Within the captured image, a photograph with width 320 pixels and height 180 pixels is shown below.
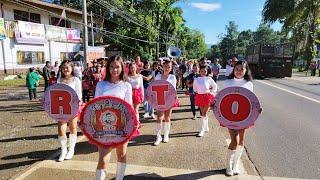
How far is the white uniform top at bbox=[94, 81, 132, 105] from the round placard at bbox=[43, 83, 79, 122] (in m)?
1.88

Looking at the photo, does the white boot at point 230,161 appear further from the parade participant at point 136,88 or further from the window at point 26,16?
the window at point 26,16

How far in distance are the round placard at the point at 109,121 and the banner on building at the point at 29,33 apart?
86.1 feet

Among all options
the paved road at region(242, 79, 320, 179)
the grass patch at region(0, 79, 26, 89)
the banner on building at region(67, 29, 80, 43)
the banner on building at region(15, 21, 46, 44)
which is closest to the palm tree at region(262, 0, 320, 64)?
the banner on building at region(67, 29, 80, 43)

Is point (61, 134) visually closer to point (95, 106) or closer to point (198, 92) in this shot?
point (95, 106)

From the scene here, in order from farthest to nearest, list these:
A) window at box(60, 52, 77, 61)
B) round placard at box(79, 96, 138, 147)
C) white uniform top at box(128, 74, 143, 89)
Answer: window at box(60, 52, 77, 61)
white uniform top at box(128, 74, 143, 89)
round placard at box(79, 96, 138, 147)

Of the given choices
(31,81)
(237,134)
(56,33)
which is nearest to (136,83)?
(237,134)

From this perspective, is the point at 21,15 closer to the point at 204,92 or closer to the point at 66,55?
the point at 66,55

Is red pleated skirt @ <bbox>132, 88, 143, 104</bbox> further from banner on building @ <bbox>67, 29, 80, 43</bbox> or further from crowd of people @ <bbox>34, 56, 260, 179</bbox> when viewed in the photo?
banner on building @ <bbox>67, 29, 80, 43</bbox>

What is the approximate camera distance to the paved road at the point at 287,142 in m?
6.23

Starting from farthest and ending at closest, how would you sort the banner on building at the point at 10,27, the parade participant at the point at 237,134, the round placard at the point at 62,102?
the banner on building at the point at 10,27
the round placard at the point at 62,102
the parade participant at the point at 237,134

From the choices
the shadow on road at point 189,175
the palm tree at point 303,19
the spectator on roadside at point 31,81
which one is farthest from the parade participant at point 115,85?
the palm tree at point 303,19

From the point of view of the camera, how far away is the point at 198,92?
884 cm

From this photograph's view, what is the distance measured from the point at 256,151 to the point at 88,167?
127 inches

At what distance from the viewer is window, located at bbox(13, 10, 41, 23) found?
30797 millimetres
